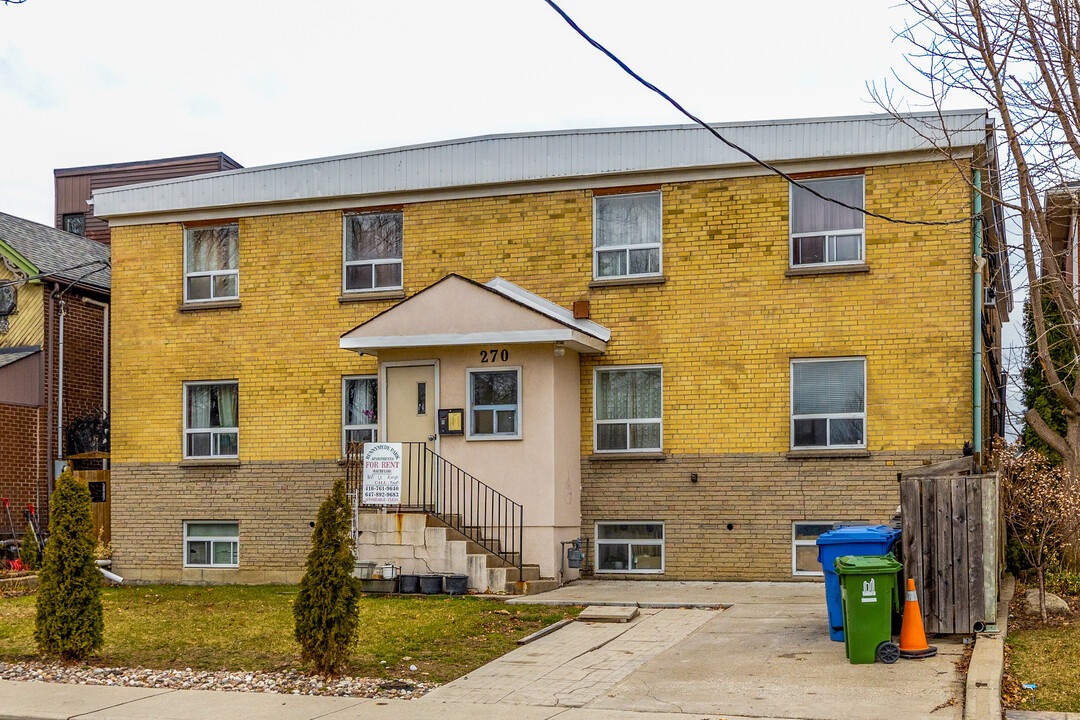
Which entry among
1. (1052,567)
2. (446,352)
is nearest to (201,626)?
(446,352)

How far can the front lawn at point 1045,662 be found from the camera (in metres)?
8.60

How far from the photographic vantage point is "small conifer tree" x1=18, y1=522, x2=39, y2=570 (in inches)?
789

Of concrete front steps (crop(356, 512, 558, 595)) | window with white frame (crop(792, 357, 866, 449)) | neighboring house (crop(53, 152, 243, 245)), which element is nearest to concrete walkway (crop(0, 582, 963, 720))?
concrete front steps (crop(356, 512, 558, 595))

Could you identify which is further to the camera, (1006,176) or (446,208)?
(446,208)

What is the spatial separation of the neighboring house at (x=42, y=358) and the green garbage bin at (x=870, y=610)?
17.7 metres

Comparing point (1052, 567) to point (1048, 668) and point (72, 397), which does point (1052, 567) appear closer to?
point (1048, 668)

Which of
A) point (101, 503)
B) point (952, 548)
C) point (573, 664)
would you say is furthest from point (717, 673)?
point (101, 503)

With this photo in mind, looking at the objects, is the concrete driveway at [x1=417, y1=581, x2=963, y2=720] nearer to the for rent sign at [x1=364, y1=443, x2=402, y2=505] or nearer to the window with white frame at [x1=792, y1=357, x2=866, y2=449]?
the window with white frame at [x1=792, y1=357, x2=866, y2=449]

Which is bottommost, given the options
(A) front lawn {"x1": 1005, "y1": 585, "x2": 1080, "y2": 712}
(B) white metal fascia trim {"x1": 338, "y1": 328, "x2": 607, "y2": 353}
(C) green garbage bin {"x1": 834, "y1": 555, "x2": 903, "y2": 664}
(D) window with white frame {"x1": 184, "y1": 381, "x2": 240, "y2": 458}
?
(A) front lawn {"x1": 1005, "y1": 585, "x2": 1080, "y2": 712}

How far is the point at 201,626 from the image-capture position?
12.8m

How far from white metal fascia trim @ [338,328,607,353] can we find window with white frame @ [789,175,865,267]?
3.23 meters

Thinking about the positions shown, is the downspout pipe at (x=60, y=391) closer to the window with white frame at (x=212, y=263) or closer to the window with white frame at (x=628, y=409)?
the window with white frame at (x=212, y=263)

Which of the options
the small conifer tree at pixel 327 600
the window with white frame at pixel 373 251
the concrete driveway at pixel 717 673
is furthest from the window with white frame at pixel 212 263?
the small conifer tree at pixel 327 600

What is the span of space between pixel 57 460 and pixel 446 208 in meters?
10.7
